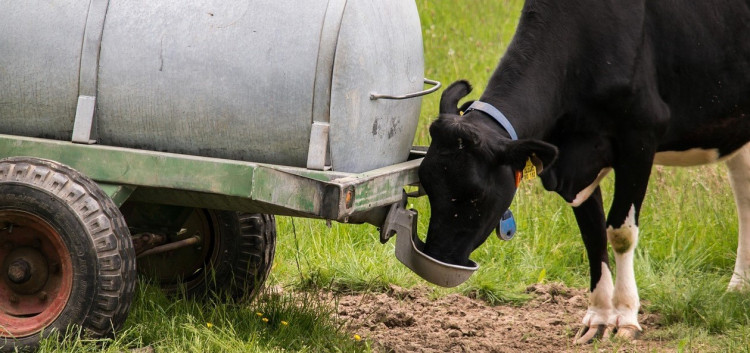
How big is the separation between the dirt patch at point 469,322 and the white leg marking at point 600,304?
11 centimetres

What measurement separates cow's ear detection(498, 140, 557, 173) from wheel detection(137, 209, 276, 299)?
1.26 m

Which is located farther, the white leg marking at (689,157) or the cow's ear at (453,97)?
the white leg marking at (689,157)

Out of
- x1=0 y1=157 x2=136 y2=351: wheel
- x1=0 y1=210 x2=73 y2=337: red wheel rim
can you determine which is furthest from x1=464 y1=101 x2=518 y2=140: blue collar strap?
x1=0 y1=210 x2=73 y2=337: red wheel rim

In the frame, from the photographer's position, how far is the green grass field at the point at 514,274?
3.96 m

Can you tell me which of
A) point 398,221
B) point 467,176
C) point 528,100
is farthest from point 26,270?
point 528,100

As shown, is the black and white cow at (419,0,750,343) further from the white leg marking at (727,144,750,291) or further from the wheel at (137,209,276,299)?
the wheel at (137,209,276,299)

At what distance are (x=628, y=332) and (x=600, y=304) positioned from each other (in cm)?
20

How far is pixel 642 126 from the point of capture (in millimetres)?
4609

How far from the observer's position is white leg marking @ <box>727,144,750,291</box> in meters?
5.66

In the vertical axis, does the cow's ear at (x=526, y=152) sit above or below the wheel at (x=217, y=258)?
above

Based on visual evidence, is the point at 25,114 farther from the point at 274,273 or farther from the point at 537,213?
the point at 537,213

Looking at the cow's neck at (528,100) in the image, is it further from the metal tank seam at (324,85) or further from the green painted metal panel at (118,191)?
the green painted metal panel at (118,191)

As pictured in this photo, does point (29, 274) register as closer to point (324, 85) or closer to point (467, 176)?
point (324, 85)

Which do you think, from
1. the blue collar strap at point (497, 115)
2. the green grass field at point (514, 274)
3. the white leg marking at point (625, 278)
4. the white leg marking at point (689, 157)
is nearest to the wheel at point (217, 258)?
the green grass field at point (514, 274)
